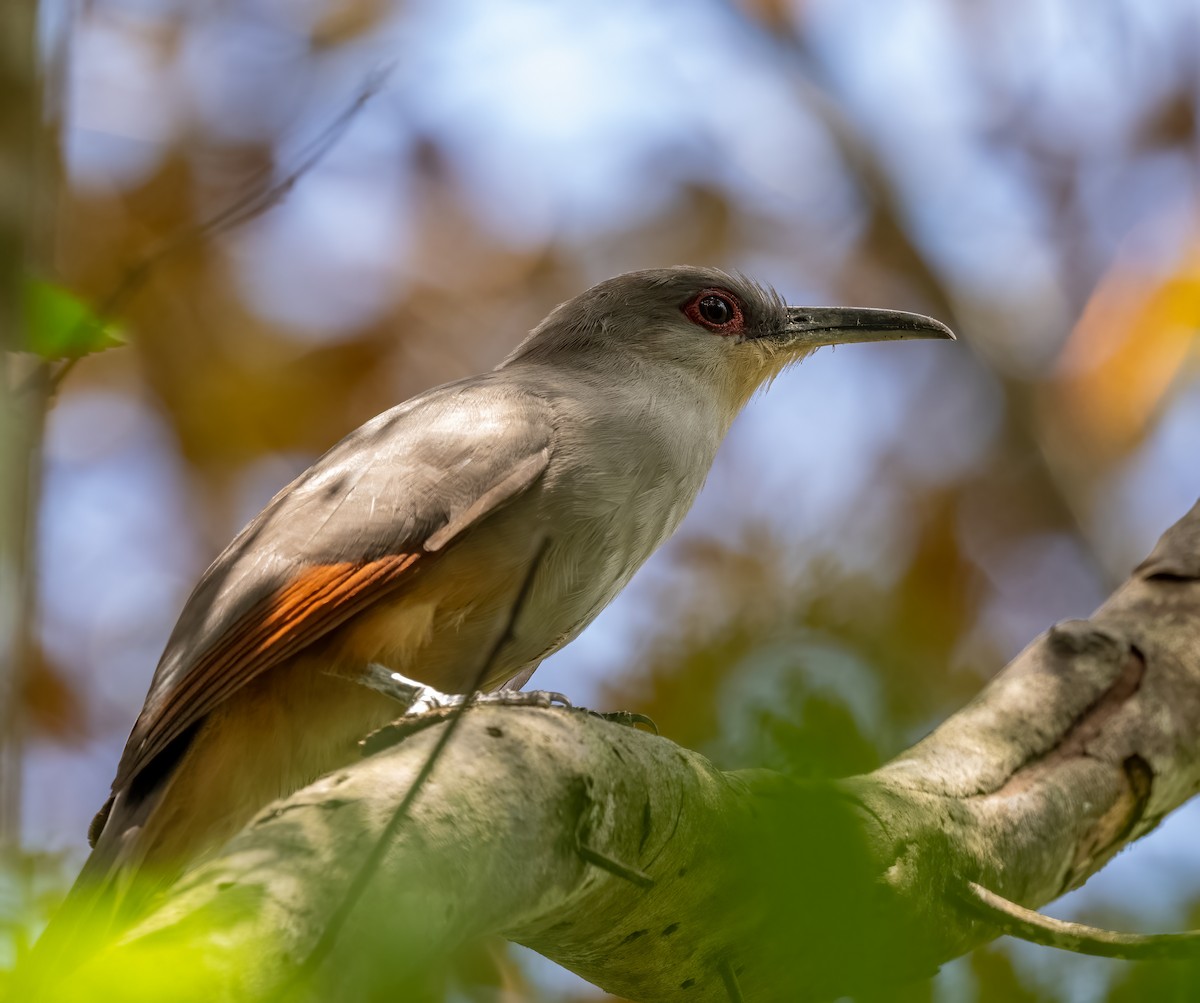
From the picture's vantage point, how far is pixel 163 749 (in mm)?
3695

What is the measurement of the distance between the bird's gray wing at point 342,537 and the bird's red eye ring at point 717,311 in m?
1.13

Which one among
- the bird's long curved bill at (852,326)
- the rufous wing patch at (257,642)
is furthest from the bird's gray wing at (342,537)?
the bird's long curved bill at (852,326)

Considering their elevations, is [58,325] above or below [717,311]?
below

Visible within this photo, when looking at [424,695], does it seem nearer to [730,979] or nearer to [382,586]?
[382,586]

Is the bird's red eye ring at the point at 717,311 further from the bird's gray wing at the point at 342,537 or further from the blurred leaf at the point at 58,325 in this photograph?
the blurred leaf at the point at 58,325

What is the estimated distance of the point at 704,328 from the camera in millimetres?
5234

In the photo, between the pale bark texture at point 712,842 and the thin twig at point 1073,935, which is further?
the thin twig at point 1073,935

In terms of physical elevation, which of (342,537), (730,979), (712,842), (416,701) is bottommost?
(730,979)

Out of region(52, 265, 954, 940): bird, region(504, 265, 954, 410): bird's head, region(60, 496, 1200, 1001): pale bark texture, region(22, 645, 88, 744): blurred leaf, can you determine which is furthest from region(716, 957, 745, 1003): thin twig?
region(22, 645, 88, 744): blurred leaf

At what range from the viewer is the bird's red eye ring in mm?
5254

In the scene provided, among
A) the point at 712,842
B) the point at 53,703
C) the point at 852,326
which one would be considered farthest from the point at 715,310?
the point at 53,703

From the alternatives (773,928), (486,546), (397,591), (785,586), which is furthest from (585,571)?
(773,928)

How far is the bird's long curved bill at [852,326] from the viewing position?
5.31 metres

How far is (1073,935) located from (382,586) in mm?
2016
